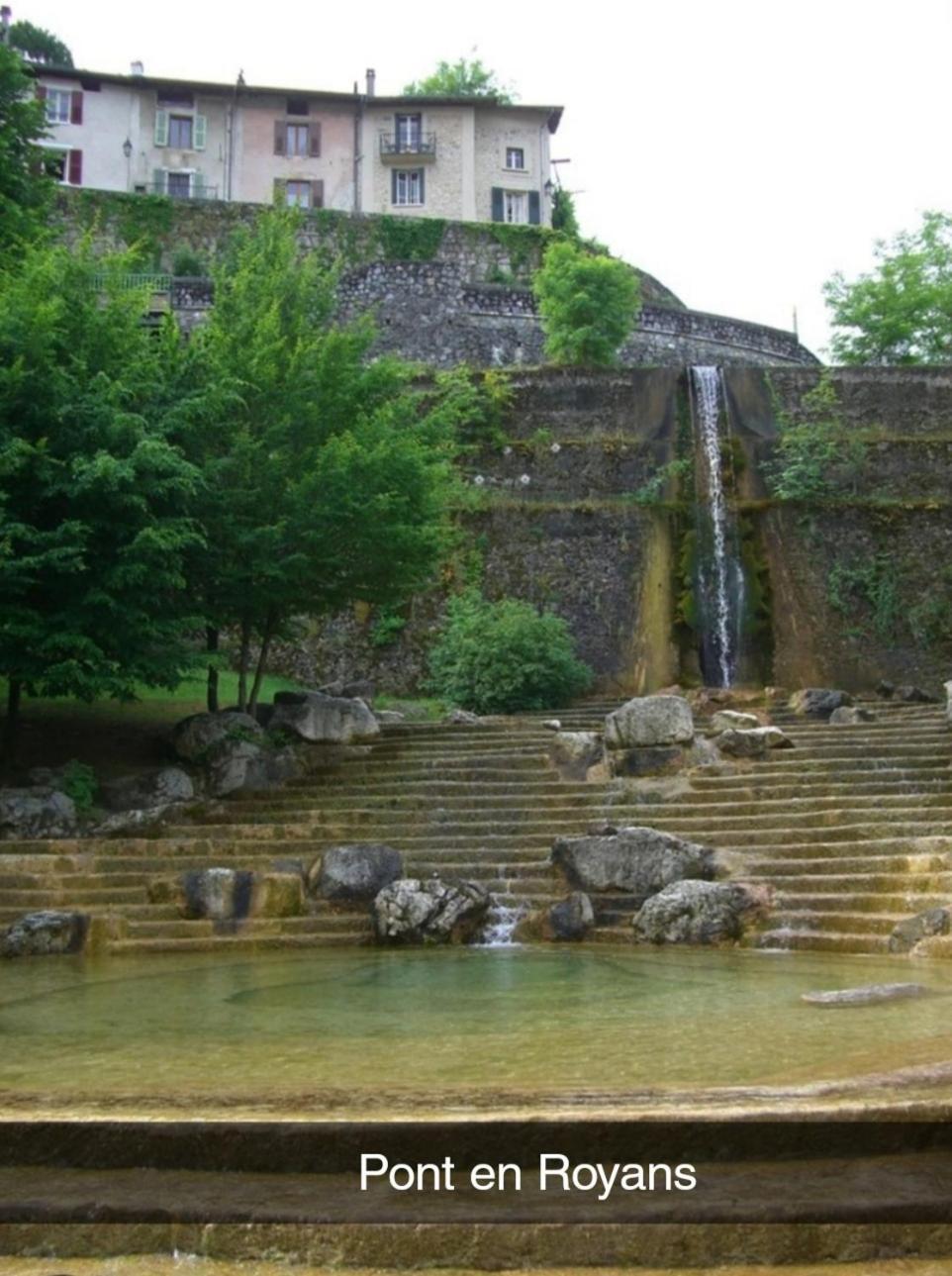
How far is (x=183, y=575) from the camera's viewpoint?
16109 millimetres

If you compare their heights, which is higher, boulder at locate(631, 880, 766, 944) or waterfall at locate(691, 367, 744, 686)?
waterfall at locate(691, 367, 744, 686)

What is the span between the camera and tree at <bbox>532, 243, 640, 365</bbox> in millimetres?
31531

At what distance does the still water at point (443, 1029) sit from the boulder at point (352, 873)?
1.78 metres

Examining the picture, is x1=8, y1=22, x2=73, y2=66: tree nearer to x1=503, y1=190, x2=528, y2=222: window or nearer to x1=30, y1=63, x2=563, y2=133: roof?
x1=30, y1=63, x2=563, y2=133: roof

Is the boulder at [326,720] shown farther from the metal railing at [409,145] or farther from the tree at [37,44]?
the tree at [37,44]

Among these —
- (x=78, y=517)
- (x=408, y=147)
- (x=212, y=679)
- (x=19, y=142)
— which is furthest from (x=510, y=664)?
(x=408, y=147)

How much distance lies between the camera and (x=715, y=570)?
24.8 metres

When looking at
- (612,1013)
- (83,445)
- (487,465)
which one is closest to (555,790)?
(83,445)

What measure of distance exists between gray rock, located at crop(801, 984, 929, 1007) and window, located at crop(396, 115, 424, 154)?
42651 millimetres

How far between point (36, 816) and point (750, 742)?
7614mm

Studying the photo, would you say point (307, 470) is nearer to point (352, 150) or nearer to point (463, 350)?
point (463, 350)

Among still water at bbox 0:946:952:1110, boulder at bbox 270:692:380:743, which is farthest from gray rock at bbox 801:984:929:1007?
boulder at bbox 270:692:380:743

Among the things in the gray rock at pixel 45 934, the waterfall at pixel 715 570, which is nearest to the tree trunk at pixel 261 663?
the gray rock at pixel 45 934

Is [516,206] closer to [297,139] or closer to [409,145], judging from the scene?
[409,145]
